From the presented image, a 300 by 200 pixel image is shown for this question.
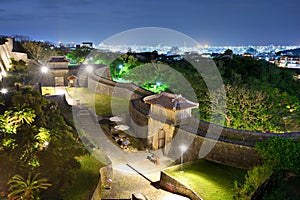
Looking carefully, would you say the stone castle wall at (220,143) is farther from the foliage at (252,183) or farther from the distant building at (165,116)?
the foliage at (252,183)

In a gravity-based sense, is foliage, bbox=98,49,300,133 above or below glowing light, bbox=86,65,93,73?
below

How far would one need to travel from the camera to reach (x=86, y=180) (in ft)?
37.2

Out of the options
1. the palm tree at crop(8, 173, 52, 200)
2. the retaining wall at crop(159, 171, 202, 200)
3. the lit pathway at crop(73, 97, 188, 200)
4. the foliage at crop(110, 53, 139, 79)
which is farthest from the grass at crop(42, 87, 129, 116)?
→ the palm tree at crop(8, 173, 52, 200)

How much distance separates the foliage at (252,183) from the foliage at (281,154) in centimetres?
45

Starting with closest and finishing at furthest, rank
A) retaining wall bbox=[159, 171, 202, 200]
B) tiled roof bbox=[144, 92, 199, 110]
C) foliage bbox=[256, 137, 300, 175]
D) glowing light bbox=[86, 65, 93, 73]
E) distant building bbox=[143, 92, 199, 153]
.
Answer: foliage bbox=[256, 137, 300, 175]
retaining wall bbox=[159, 171, 202, 200]
tiled roof bbox=[144, 92, 199, 110]
distant building bbox=[143, 92, 199, 153]
glowing light bbox=[86, 65, 93, 73]

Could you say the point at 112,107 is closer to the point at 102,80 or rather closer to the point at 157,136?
the point at 102,80

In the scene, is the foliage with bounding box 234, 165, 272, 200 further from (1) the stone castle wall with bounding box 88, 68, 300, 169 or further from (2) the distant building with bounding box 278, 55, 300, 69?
Result: (2) the distant building with bounding box 278, 55, 300, 69

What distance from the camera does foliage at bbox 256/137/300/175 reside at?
33.6 feet

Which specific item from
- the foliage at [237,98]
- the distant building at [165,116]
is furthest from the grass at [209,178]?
the foliage at [237,98]

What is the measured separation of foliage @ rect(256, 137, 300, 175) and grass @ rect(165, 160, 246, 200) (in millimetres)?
1597

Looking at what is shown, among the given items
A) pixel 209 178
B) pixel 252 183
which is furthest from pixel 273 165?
pixel 209 178

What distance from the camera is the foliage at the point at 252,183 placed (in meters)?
9.62

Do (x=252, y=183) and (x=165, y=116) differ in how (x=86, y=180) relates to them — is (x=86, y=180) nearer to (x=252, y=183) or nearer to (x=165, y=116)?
(x=165, y=116)

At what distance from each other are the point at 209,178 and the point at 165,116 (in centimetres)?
459
